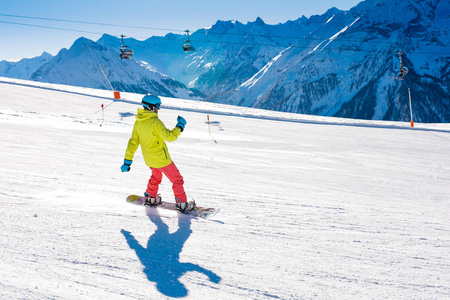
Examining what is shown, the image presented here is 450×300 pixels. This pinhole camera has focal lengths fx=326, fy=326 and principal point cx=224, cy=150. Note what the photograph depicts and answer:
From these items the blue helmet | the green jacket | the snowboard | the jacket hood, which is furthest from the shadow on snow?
the blue helmet

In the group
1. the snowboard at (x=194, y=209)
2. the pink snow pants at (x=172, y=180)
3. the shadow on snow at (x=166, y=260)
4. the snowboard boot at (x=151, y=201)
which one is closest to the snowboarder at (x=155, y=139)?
the pink snow pants at (x=172, y=180)

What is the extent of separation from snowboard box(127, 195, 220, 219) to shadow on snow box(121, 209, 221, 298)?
45 centimetres

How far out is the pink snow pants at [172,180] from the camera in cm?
460

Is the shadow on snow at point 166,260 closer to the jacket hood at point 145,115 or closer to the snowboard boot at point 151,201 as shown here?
the snowboard boot at point 151,201

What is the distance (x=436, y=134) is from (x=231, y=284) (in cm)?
1688

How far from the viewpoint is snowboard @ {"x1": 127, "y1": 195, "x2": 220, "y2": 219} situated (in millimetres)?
4594

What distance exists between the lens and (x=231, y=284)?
9.71ft

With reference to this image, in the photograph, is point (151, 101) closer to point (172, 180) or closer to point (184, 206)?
point (172, 180)

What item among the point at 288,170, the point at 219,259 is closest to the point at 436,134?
the point at 288,170

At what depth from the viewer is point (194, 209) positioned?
470 centimetres

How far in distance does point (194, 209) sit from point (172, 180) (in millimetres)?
525

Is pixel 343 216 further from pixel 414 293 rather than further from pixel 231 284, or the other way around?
pixel 231 284

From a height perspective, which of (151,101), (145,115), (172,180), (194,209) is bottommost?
(194,209)

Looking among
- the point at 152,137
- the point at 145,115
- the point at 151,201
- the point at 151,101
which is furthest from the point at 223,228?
the point at 151,101
